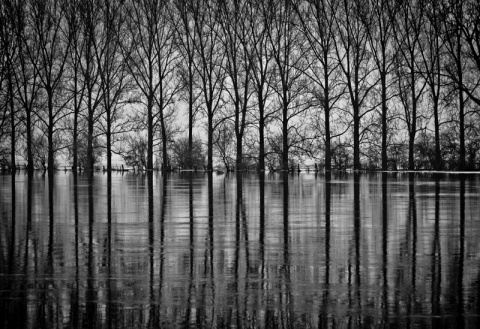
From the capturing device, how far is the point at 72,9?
60.7 meters

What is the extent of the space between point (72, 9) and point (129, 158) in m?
→ 15.9

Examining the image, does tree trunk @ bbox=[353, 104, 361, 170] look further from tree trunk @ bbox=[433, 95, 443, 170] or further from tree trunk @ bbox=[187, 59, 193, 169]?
tree trunk @ bbox=[187, 59, 193, 169]

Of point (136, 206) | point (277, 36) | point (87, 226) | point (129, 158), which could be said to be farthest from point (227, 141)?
point (87, 226)

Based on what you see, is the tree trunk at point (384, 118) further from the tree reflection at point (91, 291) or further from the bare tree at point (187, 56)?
the tree reflection at point (91, 291)

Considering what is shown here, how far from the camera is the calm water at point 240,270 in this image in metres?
5.78

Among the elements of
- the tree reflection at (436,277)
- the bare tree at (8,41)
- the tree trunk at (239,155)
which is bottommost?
the tree reflection at (436,277)

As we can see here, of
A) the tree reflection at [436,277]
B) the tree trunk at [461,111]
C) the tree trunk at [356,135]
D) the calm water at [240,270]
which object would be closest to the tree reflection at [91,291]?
the calm water at [240,270]

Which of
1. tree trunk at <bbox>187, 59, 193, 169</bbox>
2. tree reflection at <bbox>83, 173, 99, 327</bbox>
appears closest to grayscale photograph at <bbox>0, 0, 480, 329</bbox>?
tree reflection at <bbox>83, 173, 99, 327</bbox>

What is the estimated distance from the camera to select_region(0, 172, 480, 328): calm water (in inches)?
228

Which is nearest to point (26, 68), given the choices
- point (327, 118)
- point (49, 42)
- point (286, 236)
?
point (49, 42)

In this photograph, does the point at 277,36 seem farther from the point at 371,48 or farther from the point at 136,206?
the point at 136,206

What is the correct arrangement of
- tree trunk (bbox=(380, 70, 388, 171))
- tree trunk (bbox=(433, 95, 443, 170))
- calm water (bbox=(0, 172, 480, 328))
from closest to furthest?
1. calm water (bbox=(0, 172, 480, 328))
2. tree trunk (bbox=(433, 95, 443, 170))
3. tree trunk (bbox=(380, 70, 388, 171))

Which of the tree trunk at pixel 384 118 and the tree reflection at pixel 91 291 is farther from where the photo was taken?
the tree trunk at pixel 384 118

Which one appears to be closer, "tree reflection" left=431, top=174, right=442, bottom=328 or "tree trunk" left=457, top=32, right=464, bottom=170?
"tree reflection" left=431, top=174, right=442, bottom=328
